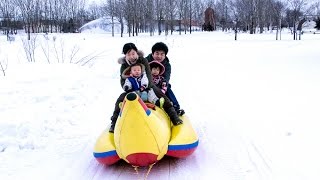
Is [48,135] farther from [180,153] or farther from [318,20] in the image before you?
[318,20]

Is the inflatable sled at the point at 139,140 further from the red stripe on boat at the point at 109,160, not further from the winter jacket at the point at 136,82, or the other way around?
the winter jacket at the point at 136,82

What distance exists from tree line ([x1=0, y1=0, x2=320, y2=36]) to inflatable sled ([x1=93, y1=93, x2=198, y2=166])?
3123 cm

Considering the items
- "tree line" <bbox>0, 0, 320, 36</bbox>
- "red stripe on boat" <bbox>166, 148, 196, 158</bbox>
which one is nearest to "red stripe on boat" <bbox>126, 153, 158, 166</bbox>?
"red stripe on boat" <bbox>166, 148, 196, 158</bbox>

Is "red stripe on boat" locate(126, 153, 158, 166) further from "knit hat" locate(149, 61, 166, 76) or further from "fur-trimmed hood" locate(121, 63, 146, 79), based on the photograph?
"knit hat" locate(149, 61, 166, 76)

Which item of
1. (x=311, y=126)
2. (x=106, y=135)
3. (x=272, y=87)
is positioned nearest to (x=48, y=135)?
(x=106, y=135)

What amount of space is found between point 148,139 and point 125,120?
A: 0.28 meters

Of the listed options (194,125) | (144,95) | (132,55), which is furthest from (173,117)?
(194,125)

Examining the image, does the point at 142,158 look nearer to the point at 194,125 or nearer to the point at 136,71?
the point at 136,71

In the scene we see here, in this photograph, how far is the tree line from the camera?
144ft

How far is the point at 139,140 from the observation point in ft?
11.5

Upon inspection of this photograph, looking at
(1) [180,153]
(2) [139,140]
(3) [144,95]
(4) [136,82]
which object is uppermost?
(4) [136,82]

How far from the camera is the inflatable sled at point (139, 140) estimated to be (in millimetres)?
3486

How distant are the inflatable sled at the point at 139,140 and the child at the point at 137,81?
381 mm

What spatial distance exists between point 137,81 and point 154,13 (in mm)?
45927
